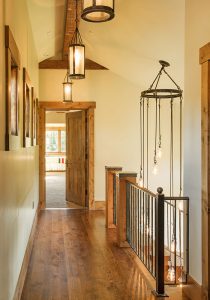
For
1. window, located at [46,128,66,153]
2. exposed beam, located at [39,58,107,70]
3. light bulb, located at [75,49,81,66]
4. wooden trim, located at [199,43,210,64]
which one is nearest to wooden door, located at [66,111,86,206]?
exposed beam, located at [39,58,107,70]

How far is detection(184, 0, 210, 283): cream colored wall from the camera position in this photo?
351 centimetres

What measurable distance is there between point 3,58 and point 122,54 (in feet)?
16.2

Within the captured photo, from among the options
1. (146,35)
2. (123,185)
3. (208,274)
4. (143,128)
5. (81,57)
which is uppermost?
(146,35)

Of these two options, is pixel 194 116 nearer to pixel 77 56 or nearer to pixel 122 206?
pixel 77 56

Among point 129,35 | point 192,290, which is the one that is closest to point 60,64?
point 129,35

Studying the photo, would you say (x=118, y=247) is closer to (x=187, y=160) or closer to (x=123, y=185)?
(x=123, y=185)

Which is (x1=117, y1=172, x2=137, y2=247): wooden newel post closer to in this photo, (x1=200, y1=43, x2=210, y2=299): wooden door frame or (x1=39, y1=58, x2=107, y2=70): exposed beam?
(x1=200, y1=43, x2=210, y2=299): wooden door frame

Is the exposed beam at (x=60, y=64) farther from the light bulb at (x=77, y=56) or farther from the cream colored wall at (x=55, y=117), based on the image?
the cream colored wall at (x=55, y=117)

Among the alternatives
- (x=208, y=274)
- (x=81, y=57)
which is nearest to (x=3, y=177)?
(x=208, y=274)

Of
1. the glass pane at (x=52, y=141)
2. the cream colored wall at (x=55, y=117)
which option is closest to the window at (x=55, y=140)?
the glass pane at (x=52, y=141)

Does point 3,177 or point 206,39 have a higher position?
point 206,39

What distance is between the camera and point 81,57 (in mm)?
5000

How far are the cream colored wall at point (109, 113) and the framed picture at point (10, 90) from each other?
522 centimetres

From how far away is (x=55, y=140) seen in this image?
18719mm
